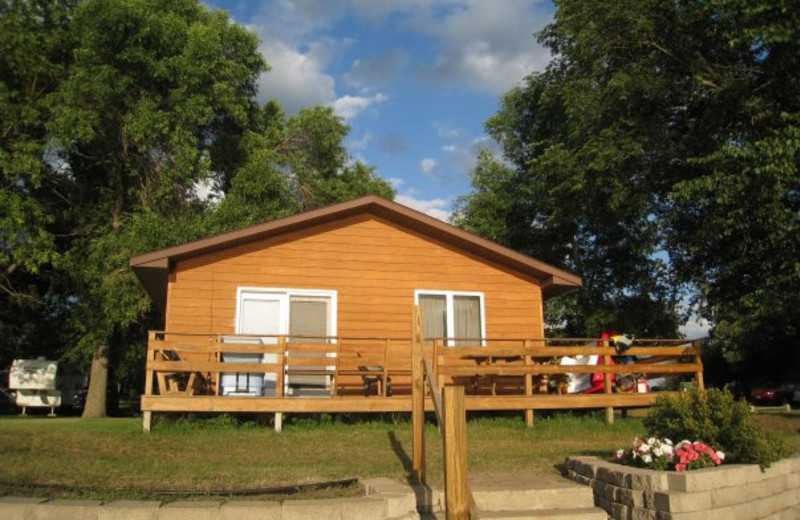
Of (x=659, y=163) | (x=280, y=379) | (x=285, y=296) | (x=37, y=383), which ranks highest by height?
(x=659, y=163)

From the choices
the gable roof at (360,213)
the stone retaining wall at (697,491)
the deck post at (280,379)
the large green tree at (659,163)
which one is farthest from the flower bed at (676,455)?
the large green tree at (659,163)

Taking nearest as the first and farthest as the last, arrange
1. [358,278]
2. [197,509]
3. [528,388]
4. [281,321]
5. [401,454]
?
[197,509] → [401,454] → [528,388] → [281,321] → [358,278]

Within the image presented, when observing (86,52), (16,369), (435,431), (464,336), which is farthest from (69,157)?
(435,431)

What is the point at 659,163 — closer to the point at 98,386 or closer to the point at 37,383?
the point at 98,386

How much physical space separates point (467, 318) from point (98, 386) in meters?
14.5

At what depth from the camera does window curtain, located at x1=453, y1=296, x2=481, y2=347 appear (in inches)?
560

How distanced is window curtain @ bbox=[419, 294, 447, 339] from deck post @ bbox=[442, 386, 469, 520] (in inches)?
354

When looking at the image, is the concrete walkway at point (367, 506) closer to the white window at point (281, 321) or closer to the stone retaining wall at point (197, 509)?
the stone retaining wall at point (197, 509)

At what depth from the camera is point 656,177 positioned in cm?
2111

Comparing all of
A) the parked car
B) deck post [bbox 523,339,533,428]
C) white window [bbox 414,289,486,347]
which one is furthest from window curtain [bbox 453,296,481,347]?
the parked car

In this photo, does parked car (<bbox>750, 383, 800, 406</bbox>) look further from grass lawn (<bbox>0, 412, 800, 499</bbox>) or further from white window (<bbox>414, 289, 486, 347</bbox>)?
white window (<bbox>414, 289, 486, 347</bbox>)

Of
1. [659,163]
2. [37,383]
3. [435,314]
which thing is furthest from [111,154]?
[659,163]

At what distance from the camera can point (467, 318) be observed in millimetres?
14344

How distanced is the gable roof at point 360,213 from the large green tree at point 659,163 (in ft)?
13.0
